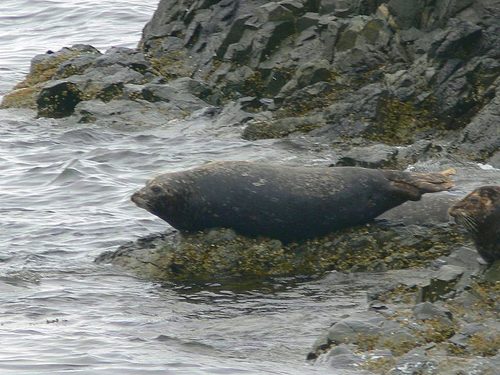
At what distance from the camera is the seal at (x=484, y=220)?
31.5 ft

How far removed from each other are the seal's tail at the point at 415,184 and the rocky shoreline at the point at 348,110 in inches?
9.5

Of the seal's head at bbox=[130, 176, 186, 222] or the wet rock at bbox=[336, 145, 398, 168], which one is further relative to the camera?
the wet rock at bbox=[336, 145, 398, 168]

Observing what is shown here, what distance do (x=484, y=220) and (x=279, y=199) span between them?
7.68 ft

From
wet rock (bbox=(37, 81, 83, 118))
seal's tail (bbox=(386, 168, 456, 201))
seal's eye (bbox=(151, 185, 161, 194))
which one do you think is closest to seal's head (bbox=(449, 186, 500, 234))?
seal's tail (bbox=(386, 168, 456, 201))

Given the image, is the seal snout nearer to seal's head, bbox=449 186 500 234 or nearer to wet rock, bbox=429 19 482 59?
seal's head, bbox=449 186 500 234

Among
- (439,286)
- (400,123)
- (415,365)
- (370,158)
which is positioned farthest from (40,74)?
(415,365)

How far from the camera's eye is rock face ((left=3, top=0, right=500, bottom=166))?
15578 mm

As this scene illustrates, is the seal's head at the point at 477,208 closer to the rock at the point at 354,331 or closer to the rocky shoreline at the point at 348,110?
the rocky shoreline at the point at 348,110

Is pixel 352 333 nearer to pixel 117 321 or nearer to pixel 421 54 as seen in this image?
pixel 117 321

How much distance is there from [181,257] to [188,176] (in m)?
0.78

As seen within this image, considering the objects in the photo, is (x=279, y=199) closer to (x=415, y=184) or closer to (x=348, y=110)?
(x=415, y=184)

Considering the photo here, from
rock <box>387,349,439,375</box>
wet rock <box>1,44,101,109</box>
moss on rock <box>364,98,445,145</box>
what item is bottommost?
wet rock <box>1,44,101,109</box>

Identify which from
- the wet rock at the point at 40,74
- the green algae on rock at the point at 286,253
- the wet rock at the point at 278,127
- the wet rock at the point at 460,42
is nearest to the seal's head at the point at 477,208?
the green algae on rock at the point at 286,253

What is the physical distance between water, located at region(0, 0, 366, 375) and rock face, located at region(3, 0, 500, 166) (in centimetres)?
67
